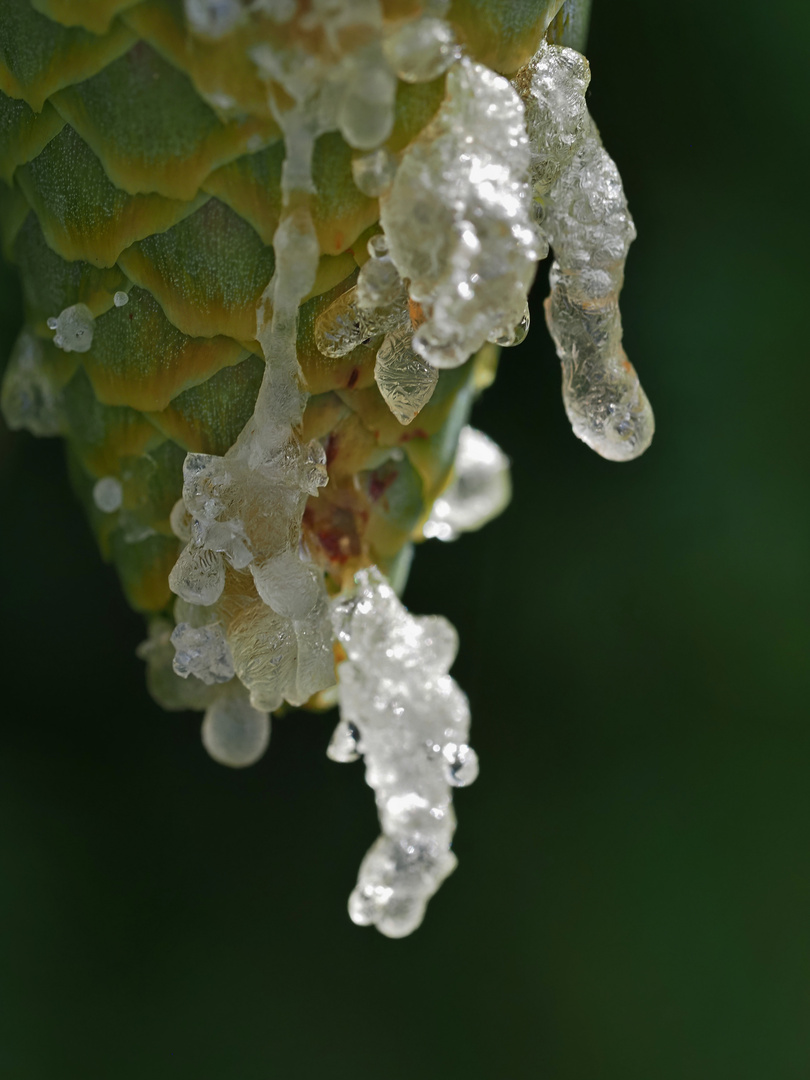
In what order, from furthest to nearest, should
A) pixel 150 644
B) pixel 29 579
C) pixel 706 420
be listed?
pixel 706 420 → pixel 29 579 → pixel 150 644

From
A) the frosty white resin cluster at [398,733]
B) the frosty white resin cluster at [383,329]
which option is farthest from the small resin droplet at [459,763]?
the frosty white resin cluster at [383,329]

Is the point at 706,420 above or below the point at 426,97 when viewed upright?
above

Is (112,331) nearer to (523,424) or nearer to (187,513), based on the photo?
(187,513)

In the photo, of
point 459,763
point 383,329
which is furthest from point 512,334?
point 459,763

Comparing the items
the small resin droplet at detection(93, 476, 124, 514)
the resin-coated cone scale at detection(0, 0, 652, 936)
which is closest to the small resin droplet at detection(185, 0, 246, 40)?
the resin-coated cone scale at detection(0, 0, 652, 936)

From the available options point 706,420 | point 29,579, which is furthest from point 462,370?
point 706,420

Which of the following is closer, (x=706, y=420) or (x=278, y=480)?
(x=278, y=480)

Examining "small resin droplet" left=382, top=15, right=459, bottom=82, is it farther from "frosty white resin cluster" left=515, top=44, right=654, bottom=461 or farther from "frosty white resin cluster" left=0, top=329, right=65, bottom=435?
"frosty white resin cluster" left=0, top=329, right=65, bottom=435

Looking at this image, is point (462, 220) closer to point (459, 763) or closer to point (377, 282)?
point (377, 282)
